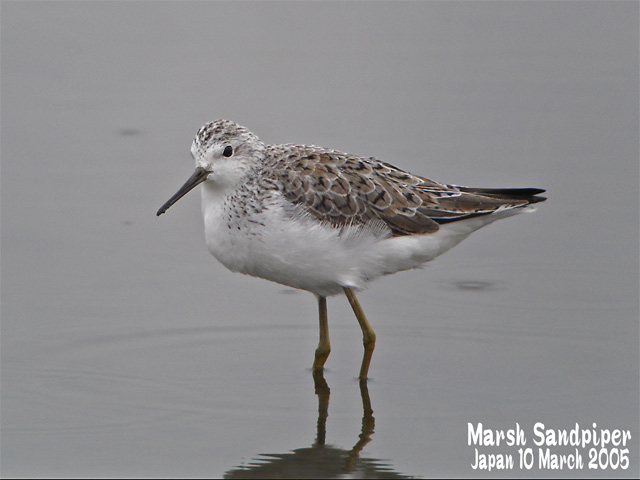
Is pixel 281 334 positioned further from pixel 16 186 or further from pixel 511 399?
pixel 16 186

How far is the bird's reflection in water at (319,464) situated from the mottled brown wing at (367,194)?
1.79m

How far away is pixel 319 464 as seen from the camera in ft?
24.0

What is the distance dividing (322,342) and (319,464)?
1738 mm

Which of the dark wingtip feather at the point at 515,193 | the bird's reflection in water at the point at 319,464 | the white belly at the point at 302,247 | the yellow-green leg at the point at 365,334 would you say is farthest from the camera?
the dark wingtip feather at the point at 515,193

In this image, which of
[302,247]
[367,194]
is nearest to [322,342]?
[302,247]

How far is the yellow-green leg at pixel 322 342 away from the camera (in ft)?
29.1

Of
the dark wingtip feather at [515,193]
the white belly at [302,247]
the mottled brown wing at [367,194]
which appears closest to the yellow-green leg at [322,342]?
the white belly at [302,247]

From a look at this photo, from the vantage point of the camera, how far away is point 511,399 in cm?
816

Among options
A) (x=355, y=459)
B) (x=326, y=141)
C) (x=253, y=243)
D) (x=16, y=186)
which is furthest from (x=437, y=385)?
(x=16, y=186)

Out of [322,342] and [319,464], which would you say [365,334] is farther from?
[319,464]

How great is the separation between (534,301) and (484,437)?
2386 mm

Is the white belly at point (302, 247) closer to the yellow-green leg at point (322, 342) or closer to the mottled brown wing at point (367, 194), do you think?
the mottled brown wing at point (367, 194)

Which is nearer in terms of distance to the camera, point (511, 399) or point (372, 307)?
point (511, 399)

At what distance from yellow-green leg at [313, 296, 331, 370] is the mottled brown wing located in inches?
33.4
